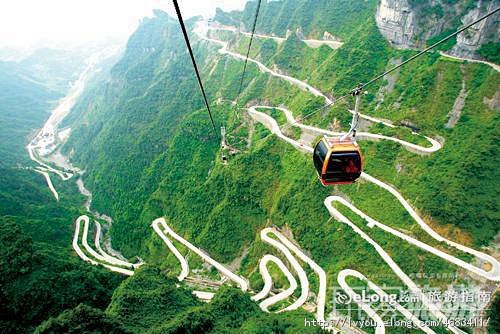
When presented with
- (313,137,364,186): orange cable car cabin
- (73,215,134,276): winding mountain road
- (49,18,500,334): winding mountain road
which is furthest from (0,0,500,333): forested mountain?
(313,137,364,186): orange cable car cabin

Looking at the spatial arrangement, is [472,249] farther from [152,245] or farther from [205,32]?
[205,32]

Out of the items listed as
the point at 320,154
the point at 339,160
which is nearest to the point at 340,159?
the point at 339,160

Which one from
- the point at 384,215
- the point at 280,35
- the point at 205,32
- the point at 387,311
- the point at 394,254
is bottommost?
the point at 387,311

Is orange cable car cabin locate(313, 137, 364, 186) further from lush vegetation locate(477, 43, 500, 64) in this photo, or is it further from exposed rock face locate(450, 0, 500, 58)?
exposed rock face locate(450, 0, 500, 58)

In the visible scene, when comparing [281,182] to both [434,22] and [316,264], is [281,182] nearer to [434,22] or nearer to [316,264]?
[316,264]

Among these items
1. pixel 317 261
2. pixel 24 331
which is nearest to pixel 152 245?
pixel 24 331

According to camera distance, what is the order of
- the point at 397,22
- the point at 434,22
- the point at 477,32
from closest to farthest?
the point at 477,32 < the point at 434,22 < the point at 397,22

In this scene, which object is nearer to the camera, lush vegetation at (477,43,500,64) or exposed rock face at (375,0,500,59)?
lush vegetation at (477,43,500,64)
